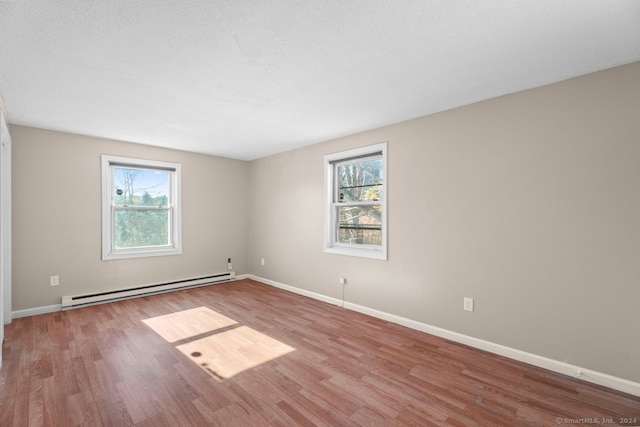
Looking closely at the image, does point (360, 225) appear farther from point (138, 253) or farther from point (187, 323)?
point (138, 253)

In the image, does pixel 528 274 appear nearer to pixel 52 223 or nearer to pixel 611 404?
pixel 611 404

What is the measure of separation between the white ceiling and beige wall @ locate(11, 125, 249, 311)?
764 millimetres

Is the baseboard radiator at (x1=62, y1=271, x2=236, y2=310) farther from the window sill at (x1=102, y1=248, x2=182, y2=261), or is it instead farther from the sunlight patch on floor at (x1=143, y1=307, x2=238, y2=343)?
the sunlight patch on floor at (x1=143, y1=307, x2=238, y2=343)

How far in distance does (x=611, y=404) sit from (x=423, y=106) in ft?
9.02

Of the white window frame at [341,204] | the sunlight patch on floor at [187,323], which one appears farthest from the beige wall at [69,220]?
the white window frame at [341,204]

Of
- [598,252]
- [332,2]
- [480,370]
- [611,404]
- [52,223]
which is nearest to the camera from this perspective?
[332,2]

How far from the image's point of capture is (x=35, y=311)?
12.2ft

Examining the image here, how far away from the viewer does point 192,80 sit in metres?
2.46

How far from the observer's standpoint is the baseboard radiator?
397 cm

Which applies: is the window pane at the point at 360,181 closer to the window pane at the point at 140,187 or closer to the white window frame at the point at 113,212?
the white window frame at the point at 113,212

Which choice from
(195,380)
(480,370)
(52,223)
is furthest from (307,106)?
(52,223)

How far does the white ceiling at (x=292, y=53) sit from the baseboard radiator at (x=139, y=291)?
2.37m

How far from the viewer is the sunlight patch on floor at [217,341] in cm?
254

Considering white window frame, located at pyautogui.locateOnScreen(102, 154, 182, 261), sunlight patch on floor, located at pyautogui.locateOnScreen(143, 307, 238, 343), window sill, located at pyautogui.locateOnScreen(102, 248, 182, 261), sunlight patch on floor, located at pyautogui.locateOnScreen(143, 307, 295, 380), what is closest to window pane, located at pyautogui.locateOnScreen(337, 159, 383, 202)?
sunlight patch on floor, located at pyautogui.locateOnScreen(143, 307, 295, 380)
